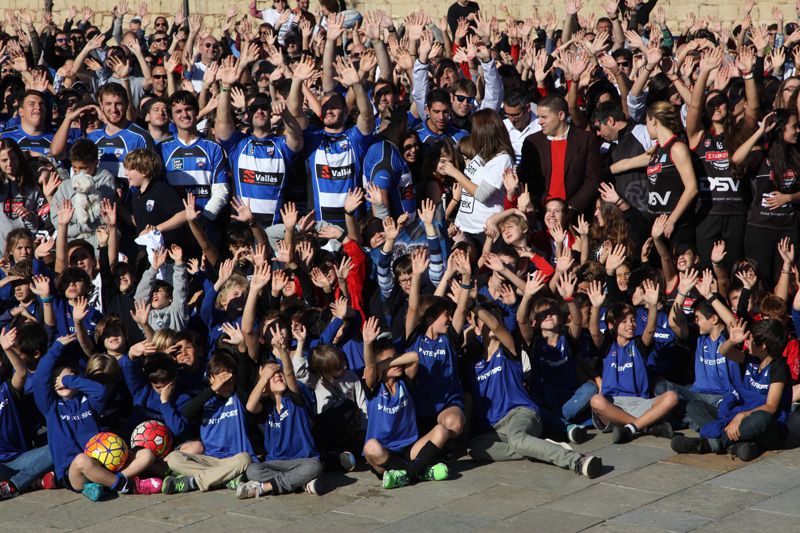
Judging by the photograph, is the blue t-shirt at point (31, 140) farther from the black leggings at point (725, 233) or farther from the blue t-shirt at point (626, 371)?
the black leggings at point (725, 233)

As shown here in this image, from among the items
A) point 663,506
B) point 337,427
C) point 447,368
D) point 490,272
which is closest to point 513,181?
point 490,272

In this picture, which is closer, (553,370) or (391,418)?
(391,418)

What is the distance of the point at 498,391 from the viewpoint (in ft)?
29.5

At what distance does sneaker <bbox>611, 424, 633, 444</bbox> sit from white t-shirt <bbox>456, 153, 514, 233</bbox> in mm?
2539

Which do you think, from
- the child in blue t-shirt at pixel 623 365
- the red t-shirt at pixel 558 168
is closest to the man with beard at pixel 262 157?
the red t-shirt at pixel 558 168

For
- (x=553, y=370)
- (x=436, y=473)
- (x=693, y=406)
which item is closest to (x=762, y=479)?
(x=693, y=406)

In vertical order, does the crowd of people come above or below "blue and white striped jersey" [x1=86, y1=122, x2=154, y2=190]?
below

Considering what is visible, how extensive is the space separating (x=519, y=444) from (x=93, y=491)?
109 inches

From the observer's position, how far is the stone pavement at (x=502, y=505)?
7.39 meters

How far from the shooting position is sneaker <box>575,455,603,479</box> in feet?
26.7

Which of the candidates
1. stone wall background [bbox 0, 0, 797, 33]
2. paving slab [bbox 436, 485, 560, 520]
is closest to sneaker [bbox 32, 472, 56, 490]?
paving slab [bbox 436, 485, 560, 520]

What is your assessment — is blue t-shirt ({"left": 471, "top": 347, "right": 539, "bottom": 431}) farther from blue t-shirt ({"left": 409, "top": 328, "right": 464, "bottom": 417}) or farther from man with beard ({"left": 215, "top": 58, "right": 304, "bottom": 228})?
man with beard ({"left": 215, "top": 58, "right": 304, "bottom": 228})

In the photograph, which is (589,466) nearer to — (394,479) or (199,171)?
(394,479)

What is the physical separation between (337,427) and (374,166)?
286 centimetres
